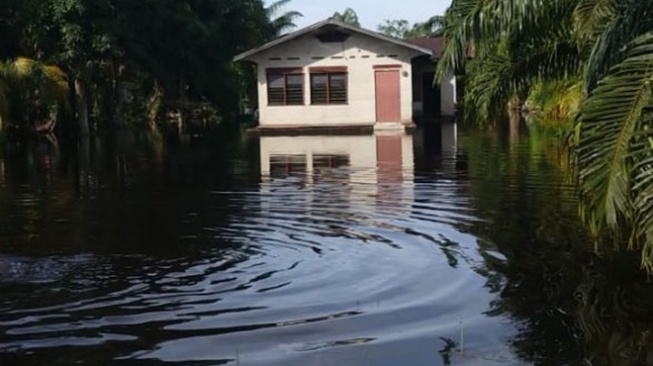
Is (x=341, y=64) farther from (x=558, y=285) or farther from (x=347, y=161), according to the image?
(x=558, y=285)

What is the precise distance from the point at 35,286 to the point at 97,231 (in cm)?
324

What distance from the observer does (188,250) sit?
9.86 metres

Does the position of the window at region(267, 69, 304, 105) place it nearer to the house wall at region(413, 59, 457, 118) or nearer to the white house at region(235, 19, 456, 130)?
the white house at region(235, 19, 456, 130)

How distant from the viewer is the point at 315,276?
8.41m

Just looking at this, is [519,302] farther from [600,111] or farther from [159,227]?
[159,227]

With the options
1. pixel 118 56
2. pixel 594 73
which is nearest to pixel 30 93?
pixel 118 56

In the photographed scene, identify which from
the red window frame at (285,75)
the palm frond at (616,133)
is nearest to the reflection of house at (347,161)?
the red window frame at (285,75)

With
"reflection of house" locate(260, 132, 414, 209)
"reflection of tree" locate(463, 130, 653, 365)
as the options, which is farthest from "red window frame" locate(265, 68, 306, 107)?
"reflection of tree" locate(463, 130, 653, 365)

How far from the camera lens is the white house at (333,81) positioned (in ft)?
121

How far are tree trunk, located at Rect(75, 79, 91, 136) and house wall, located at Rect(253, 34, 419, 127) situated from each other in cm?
832

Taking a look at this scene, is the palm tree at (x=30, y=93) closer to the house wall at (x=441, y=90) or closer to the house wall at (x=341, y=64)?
the house wall at (x=341, y=64)

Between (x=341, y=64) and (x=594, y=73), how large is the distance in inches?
1202

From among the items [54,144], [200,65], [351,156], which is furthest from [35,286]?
[200,65]

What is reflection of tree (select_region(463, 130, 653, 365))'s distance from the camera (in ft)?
19.8
